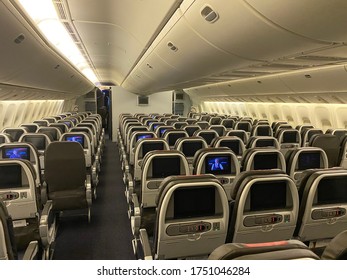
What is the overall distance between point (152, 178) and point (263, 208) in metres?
1.90

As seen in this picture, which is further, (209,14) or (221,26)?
(221,26)

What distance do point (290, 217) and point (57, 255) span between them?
3223 mm

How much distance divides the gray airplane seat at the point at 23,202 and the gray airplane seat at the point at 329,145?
17.3 ft

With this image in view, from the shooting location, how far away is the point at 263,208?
306cm

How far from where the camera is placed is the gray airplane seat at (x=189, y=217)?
277 cm

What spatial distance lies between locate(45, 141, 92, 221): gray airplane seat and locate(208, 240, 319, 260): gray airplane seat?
170 inches

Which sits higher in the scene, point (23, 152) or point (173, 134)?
point (173, 134)

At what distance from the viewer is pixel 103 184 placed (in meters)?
8.91

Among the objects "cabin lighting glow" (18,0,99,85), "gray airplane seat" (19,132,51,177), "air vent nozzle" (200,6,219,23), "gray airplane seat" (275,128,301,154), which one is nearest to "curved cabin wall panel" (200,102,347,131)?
"gray airplane seat" (275,128,301,154)

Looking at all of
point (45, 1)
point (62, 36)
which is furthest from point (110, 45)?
point (45, 1)

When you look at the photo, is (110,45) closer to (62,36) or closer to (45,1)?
(62,36)

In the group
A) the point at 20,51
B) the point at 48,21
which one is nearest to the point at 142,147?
the point at 20,51

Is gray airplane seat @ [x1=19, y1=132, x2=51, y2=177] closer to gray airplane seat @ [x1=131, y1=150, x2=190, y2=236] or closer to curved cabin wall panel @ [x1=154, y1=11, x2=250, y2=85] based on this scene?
curved cabin wall panel @ [x1=154, y1=11, x2=250, y2=85]

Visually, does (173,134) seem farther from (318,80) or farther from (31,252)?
(31,252)
